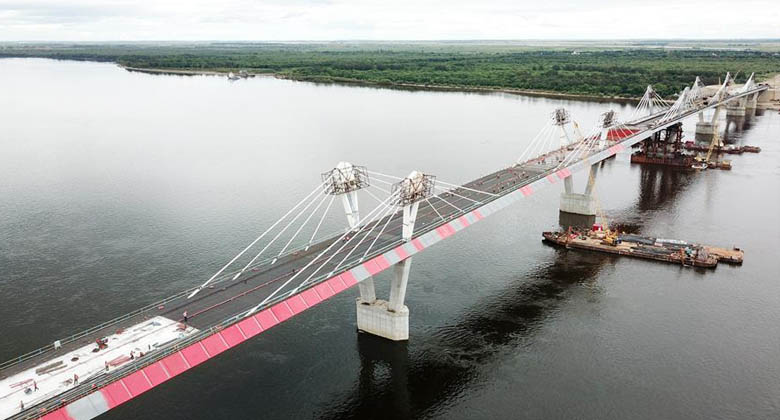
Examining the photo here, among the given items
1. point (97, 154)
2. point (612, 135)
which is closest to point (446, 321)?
point (612, 135)

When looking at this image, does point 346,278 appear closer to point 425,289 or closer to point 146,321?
point 146,321

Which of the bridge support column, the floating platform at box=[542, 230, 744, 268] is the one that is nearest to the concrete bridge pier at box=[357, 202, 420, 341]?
the bridge support column

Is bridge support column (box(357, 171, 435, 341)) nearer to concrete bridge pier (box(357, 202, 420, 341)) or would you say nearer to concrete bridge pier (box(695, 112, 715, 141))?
concrete bridge pier (box(357, 202, 420, 341))

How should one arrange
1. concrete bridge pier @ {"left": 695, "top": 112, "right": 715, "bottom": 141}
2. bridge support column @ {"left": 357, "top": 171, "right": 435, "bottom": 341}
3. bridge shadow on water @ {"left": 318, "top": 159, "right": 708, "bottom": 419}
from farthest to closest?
concrete bridge pier @ {"left": 695, "top": 112, "right": 715, "bottom": 141}, bridge support column @ {"left": 357, "top": 171, "right": 435, "bottom": 341}, bridge shadow on water @ {"left": 318, "top": 159, "right": 708, "bottom": 419}

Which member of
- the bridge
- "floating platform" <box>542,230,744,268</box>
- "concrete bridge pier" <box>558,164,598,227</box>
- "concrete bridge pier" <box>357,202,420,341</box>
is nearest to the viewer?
the bridge

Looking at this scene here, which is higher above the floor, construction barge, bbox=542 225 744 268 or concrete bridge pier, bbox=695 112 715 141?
concrete bridge pier, bbox=695 112 715 141

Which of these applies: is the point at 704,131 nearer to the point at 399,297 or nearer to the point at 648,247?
the point at 648,247

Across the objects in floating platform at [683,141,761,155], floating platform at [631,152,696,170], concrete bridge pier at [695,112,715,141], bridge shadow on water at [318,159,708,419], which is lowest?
bridge shadow on water at [318,159,708,419]

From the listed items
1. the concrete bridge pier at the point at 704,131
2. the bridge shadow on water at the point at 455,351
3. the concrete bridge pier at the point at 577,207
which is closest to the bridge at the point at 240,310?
the bridge shadow on water at the point at 455,351
